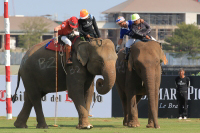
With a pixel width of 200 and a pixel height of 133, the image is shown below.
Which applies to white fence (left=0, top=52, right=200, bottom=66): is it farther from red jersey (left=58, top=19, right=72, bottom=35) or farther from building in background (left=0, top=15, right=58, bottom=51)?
red jersey (left=58, top=19, right=72, bottom=35)

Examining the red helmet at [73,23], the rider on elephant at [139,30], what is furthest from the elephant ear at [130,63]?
the red helmet at [73,23]

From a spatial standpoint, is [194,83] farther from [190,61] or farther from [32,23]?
[32,23]

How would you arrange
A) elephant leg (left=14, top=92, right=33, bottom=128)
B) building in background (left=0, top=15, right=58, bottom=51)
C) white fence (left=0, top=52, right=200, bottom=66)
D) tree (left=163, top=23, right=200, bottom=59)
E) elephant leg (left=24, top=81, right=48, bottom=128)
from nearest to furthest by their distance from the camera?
elephant leg (left=24, top=81, right=48, bottom=128) < elephant leg (left=14, top=92, right=33, bottom=128) < white fence (left=0, top=52, right=200, bottom=66) < tree (left=163, top=23, right=200, bottom=59) < building in background (left=0, top=15, right=58, bottom=51)

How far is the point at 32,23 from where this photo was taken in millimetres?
115688

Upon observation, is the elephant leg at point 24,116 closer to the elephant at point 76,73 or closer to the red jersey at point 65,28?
the elephant at point 76,73

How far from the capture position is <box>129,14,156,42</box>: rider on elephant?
56.0 ft

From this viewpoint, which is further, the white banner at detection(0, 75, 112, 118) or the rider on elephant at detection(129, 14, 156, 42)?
the white banner at detection(0, 75, 112, 118)

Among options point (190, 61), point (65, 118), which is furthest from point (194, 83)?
point (190, 61)

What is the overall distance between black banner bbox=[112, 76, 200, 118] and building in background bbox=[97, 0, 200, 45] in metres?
88.5

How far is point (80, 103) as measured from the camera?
16.0 m

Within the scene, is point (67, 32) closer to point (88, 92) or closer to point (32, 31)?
point (88, 92)

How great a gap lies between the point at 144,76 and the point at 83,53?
5.76ft

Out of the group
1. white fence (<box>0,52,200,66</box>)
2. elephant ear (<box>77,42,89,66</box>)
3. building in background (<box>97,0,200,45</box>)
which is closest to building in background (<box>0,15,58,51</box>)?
building in background (<box>97,0,200,45</box>)

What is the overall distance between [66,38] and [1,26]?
108 metres
